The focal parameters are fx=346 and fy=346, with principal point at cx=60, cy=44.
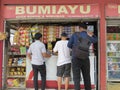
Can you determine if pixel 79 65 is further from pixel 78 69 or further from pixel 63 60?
pixel 63 60

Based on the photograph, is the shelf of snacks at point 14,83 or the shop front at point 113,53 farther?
the shelf of snacks at point 14,83

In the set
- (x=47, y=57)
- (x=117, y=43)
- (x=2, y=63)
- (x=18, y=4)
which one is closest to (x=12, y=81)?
(x=2, y=63)

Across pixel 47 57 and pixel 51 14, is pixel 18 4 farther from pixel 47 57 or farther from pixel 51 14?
pixel 47 57

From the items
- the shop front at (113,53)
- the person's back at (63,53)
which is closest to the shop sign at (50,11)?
the shop front at (113,53)

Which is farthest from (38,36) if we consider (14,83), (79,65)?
(14,83)

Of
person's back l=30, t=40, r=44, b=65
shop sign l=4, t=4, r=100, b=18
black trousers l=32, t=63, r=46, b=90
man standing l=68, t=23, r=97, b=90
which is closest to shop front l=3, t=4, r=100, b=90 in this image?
shop sign l=4, t=4, r=100, b=18

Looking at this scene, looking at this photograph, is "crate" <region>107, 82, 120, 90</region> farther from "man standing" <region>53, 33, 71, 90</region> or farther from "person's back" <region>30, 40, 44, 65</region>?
"person's back" <region>30, 40, 44, 65</region>

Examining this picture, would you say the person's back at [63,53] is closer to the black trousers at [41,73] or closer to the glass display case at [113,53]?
the black trousers at [41,73]

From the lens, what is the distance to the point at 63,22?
1095cm

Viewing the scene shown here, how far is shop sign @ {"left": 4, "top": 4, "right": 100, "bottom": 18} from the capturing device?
1045 cm

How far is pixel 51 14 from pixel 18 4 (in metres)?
1.07

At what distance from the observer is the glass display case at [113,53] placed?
1069 centimetres

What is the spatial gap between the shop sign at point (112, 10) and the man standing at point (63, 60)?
1460mm

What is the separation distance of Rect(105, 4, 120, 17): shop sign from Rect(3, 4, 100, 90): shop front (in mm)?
299
